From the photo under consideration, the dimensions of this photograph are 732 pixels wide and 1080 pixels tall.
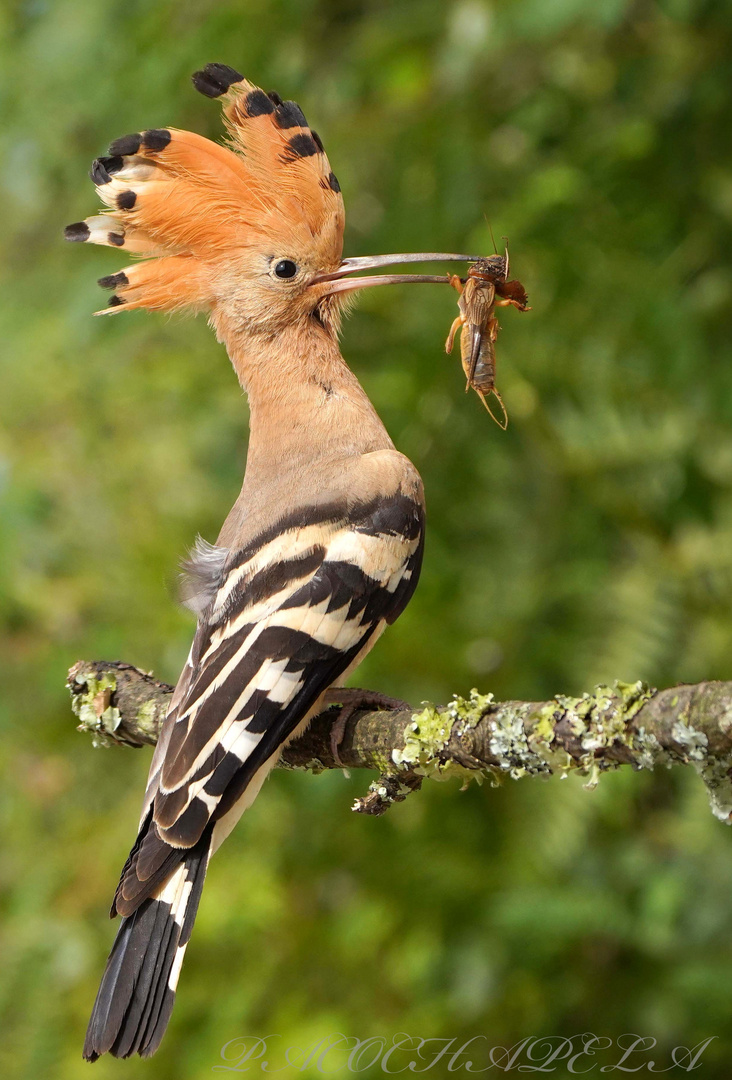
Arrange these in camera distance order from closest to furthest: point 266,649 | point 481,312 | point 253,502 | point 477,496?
point 266,649 < point 481,312 < point 253,502 < point 477,496

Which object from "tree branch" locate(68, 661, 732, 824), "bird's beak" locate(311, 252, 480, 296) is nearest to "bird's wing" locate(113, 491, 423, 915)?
"tree branch" locate(68, 661, 732, 824)

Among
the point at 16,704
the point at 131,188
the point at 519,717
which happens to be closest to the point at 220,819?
the point at 519,717

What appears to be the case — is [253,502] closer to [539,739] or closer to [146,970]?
[146,970]

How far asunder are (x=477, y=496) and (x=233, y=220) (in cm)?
114

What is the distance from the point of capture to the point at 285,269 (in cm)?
243

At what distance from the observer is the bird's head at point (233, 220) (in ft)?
7.49

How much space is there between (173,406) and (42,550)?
683 millimetres

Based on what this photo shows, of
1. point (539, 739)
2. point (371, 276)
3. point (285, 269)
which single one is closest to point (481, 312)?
point (371, 276)

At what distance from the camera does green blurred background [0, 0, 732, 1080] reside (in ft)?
9.54

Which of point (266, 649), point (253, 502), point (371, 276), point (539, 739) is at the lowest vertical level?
point (539, 739)

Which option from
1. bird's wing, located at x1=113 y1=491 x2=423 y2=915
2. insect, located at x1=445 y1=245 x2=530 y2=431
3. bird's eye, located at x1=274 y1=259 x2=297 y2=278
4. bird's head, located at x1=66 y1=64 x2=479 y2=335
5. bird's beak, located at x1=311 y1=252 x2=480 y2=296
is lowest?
bird's wing, located at x1=113 y1=491 x2=423 y2=915

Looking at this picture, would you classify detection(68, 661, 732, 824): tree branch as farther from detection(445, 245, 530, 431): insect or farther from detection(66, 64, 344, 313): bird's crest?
detection(66, 64, 344, 313): bird's crest

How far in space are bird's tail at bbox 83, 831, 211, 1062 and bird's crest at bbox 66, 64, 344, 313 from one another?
120 centimetres

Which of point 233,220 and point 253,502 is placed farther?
point 233,220
